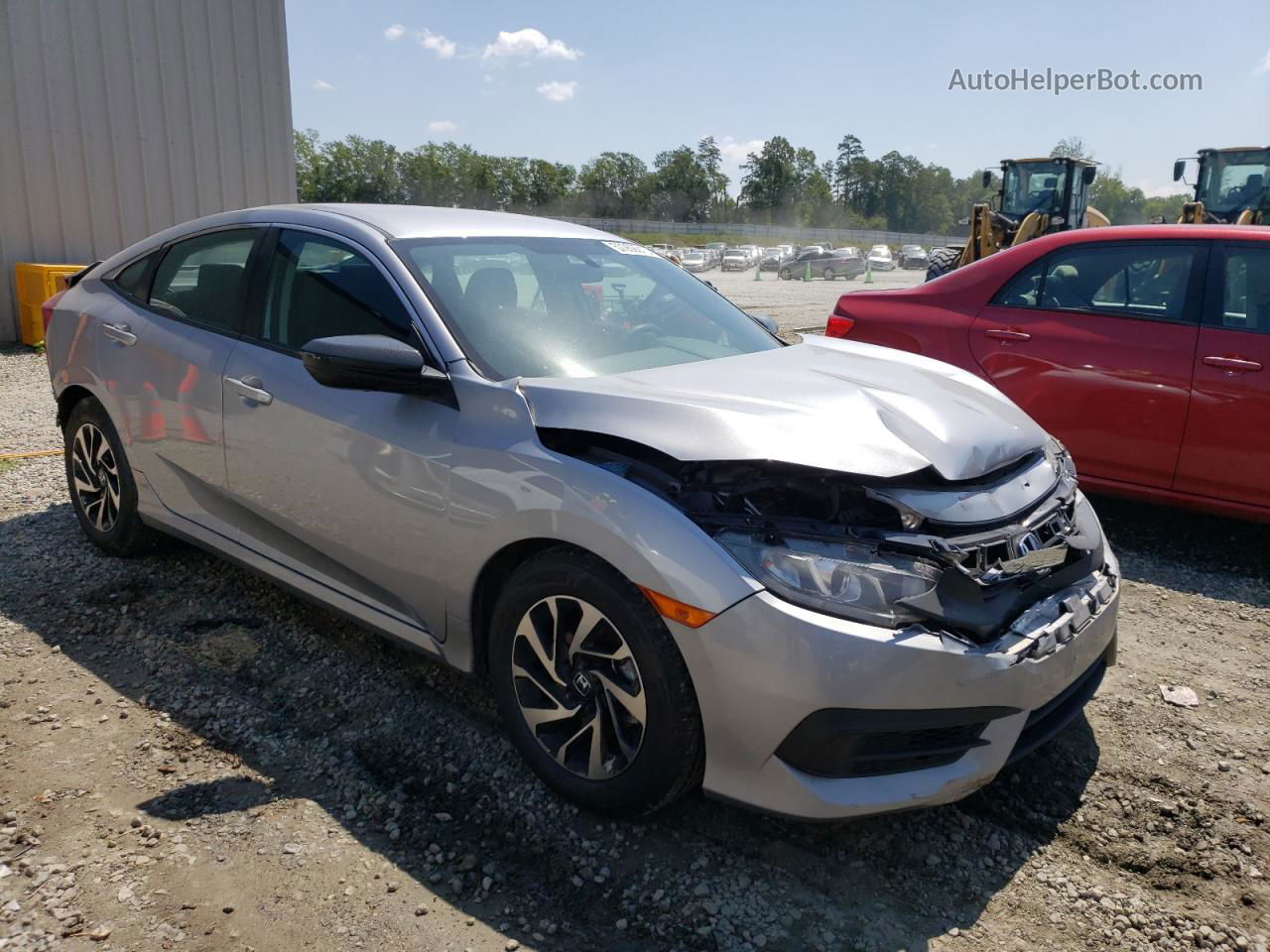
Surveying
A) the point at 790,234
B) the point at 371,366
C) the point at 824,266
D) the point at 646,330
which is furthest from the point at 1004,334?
the point at 790,234

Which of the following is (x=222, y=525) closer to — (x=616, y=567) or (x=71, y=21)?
(x=616, y=567)

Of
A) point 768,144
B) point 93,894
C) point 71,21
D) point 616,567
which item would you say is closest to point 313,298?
point 616,567

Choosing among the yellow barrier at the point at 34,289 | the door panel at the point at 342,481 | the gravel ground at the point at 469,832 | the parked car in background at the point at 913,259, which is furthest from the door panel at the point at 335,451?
the parked car in background at the point at 913,259

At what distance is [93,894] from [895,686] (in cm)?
195

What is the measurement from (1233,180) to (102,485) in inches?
772

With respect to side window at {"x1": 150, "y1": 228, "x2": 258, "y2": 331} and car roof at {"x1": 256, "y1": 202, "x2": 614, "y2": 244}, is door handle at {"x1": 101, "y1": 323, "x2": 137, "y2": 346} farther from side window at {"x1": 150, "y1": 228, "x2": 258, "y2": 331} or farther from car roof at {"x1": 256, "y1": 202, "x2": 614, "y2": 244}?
car roof at {"x1": 256, "y1": 202, "x2": 614, "y2": 244}

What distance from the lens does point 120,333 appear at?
13.0ft

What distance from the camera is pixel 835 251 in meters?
43.4

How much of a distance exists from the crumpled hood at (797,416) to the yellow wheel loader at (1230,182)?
16.9m

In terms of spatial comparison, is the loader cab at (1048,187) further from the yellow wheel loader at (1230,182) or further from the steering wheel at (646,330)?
the steering wheel at (646,330)

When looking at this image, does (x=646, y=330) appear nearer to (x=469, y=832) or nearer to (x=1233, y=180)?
(x=469, y=832)

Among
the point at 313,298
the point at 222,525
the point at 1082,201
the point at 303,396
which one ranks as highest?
the point at 1082,201

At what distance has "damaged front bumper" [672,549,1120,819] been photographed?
2.17 metres

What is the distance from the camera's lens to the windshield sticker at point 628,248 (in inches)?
151
